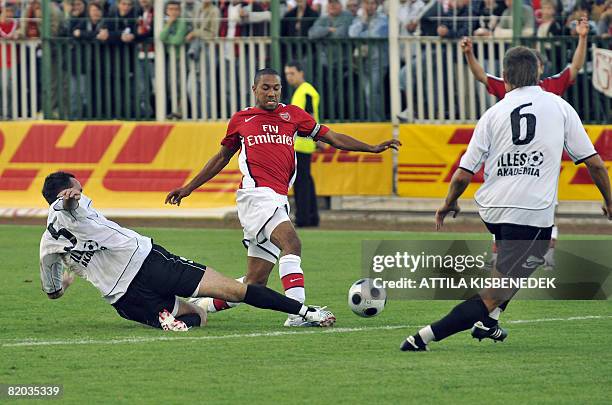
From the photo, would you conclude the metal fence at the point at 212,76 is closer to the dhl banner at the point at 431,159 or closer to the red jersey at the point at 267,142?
the dhl banner at the point at 431,159

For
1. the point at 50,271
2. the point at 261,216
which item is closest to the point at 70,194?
the point at 50,271

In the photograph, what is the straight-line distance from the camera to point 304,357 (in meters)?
9.88

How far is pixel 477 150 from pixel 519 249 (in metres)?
0.68

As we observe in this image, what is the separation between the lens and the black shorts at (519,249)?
947 cm

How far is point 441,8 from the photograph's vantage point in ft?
69.2

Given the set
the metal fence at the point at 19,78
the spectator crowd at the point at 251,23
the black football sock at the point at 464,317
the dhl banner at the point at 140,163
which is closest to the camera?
the black football sock at the point at 464,317

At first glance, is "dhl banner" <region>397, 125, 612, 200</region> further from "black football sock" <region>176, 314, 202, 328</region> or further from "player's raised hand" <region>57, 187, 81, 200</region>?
"player's raised hand" <region>57, 187, 81, 200</region>

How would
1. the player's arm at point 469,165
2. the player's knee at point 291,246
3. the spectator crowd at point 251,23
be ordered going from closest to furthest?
the player's arm at point 469,165 → the player's knee at point 291,246 → the spectator crowd at point 251,23

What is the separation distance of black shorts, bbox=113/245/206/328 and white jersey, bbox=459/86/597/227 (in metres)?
2.59

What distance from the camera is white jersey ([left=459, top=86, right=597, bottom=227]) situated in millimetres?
9367

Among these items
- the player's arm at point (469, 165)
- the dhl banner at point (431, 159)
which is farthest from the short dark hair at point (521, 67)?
the dhl banner at point (431, 159)

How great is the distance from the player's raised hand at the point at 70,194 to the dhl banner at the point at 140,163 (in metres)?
10.0

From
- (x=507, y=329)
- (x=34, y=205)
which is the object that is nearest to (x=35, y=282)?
(x=507, y=329)

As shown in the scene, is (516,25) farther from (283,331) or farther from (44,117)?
(283,331)
